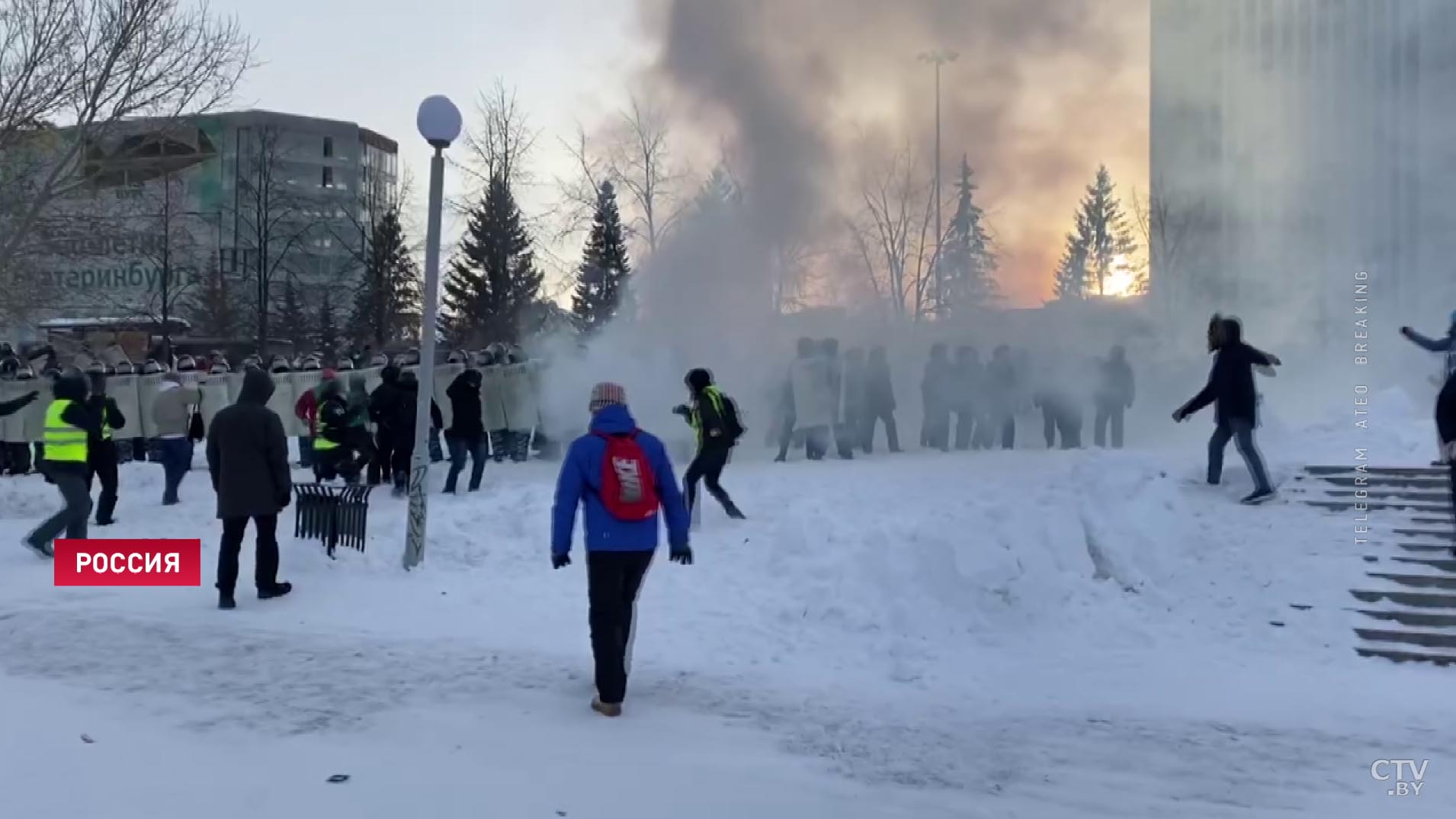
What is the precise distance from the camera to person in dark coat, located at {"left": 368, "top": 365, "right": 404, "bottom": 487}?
494 inches

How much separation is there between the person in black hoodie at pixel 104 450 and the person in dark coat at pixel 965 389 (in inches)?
433

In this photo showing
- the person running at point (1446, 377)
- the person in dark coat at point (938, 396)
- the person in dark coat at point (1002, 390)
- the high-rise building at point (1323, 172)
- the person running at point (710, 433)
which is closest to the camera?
the person running at point (1446, 377)

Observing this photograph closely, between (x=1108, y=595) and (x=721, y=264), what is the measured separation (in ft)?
35.2

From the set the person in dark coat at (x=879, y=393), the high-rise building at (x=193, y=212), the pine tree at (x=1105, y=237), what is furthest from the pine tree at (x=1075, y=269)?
the high-rise building at (x=193, y=212)

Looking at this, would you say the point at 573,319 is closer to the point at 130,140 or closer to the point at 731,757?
the point at 130,140

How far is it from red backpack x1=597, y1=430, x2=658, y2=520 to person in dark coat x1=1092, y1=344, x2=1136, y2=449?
1198cm

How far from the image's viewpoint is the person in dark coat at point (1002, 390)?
15.8 meters

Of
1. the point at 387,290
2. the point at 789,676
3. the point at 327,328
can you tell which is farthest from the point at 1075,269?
the point at 327,328

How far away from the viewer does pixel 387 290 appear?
130 feet

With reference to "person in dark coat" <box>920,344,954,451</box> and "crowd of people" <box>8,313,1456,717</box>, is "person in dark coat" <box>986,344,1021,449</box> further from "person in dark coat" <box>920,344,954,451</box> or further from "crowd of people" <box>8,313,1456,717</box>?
"person in dark coat" <box>920,344,954,451</box>

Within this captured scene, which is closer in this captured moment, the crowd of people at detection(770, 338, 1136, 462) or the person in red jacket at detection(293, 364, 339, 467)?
the person in red jacket at detection(293, 364, 339, 467)

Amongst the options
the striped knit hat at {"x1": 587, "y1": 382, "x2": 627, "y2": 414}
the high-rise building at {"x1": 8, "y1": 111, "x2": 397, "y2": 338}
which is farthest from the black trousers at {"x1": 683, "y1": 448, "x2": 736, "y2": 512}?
the high-rise building at {"x1": 8, "y1": 111, "x2": 397, "y2": 338}

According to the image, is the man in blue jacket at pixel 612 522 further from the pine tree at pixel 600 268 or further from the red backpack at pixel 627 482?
the pine tree at pixel 600 268

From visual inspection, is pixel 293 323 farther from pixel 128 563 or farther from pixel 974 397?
pixel 128 563
